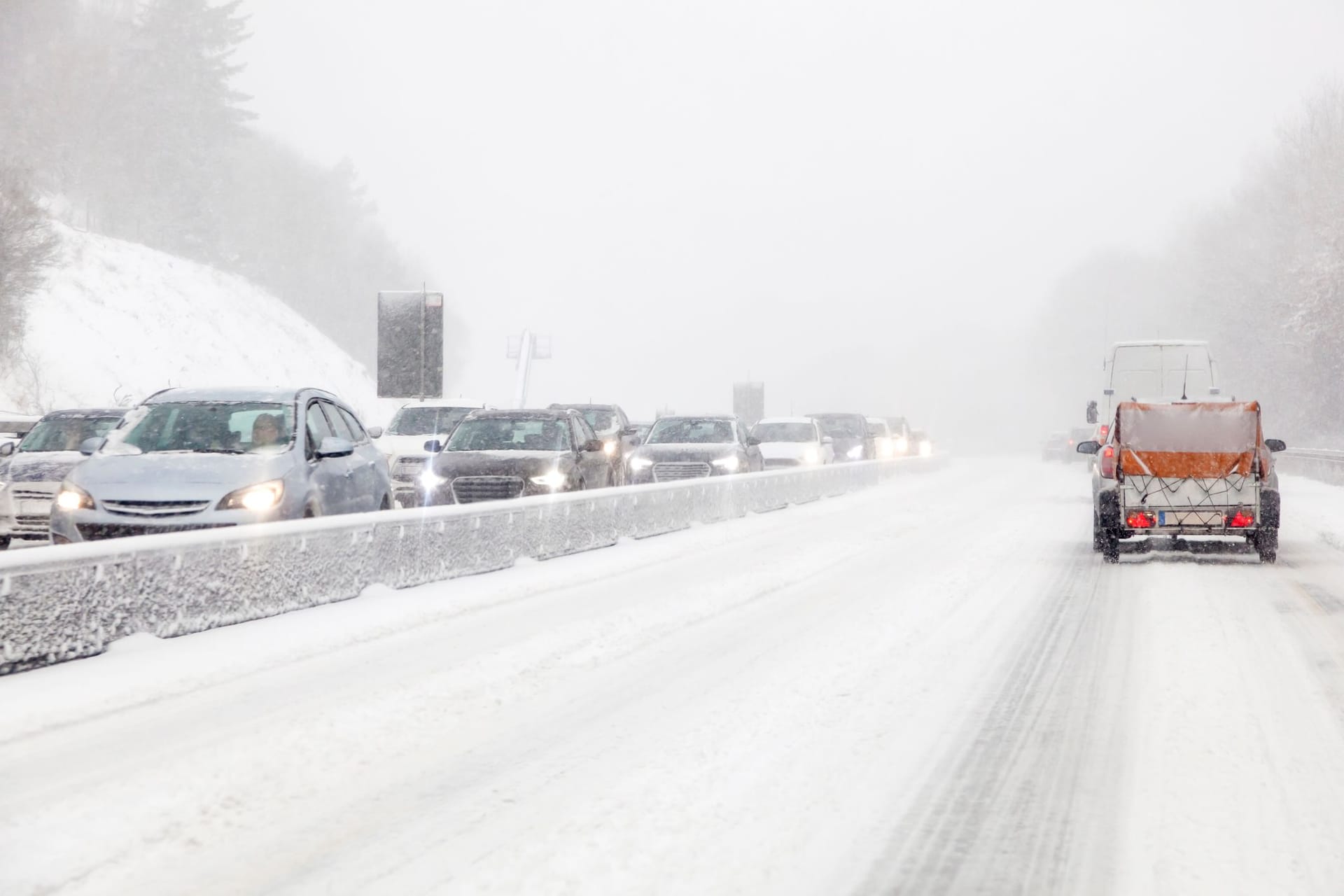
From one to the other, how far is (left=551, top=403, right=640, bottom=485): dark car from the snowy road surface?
1054 cm

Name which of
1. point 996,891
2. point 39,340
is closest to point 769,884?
point 996,891

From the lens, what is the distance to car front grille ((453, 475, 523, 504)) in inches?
742

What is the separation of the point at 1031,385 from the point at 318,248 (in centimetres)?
6590

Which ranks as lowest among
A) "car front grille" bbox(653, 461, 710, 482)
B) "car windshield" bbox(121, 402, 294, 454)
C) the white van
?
"car front grille" bbox(653, 461, 710, 482)

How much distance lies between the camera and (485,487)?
18953mm

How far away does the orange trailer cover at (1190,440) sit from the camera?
16.0 meters

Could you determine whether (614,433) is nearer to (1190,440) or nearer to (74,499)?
(1190,440)

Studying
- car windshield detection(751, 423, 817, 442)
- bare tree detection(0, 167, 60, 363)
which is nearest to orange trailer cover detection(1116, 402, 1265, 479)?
car windshield detection(751, 423, 817, 442)

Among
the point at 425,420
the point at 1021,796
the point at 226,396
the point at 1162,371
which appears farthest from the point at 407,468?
the point at 1021,796

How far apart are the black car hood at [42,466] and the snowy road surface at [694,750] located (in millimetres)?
4465

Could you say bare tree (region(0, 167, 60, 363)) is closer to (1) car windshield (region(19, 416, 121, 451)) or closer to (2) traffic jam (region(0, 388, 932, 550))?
(2) traffic jam (region(0, 388, 932, 550))

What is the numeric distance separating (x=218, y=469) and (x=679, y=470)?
1553cm

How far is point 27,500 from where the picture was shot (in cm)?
1414

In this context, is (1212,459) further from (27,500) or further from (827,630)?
(27,500)
